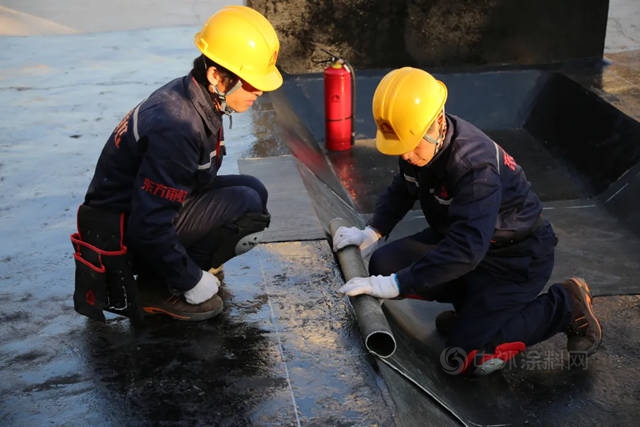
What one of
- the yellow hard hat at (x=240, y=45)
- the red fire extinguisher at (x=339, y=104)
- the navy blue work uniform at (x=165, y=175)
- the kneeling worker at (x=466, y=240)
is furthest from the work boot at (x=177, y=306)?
the red fire extinguisher at (x=339, y=104)

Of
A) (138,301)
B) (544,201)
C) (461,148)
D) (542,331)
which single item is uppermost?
(461,148)

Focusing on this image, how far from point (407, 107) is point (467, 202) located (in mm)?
473

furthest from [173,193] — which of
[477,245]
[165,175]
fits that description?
[477,245]

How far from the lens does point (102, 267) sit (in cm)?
315

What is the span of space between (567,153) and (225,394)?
4.75 meters

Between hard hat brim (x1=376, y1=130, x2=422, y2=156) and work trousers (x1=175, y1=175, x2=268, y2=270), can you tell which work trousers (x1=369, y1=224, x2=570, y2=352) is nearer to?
hard hat brim (x1=376, y1=130, x2=422, y2=156)

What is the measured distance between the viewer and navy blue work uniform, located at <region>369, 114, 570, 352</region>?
318 centimetres

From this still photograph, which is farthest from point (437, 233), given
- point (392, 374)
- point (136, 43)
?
point (136, 43)

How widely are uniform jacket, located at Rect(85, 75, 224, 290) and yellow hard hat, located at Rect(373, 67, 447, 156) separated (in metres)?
0.73

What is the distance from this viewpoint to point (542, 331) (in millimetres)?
3635

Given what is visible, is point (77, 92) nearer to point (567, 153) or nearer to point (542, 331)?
point (567, 153)

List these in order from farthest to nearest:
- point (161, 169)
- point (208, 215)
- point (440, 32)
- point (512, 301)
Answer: point (440, 32), point (512, 301), point (208, 215), point (161, 169)

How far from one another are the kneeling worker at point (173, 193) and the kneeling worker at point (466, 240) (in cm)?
60

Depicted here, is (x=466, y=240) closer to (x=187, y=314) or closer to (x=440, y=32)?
(x=187, y=314)
